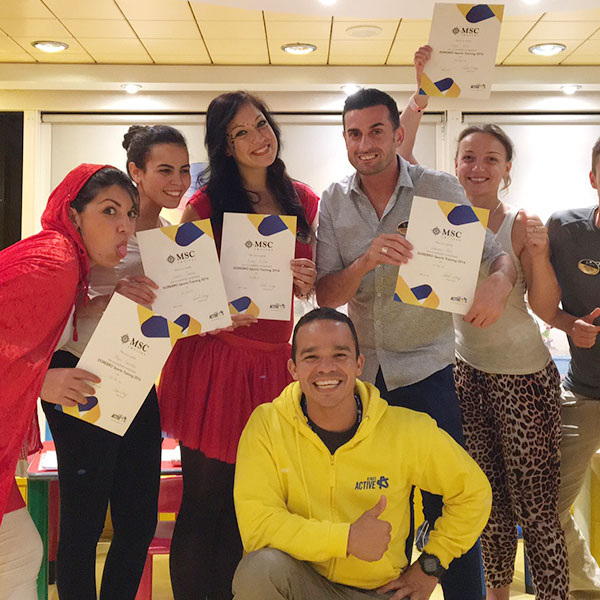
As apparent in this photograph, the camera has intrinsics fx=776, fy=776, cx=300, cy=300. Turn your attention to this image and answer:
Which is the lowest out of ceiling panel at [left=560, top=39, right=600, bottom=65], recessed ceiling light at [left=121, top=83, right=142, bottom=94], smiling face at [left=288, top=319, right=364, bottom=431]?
smiling face at [left=288, top=319, right=364, bottom=431]

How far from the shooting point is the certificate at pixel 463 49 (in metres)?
2.53

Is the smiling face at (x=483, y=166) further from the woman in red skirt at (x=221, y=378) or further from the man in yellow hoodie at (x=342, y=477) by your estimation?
the man in yellow hoodie at (x=342, y=477)

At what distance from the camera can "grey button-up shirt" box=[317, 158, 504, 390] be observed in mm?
2387

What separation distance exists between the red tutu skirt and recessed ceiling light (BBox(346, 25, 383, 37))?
267 cm

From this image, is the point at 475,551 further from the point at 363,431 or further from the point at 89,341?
the point at 89,341

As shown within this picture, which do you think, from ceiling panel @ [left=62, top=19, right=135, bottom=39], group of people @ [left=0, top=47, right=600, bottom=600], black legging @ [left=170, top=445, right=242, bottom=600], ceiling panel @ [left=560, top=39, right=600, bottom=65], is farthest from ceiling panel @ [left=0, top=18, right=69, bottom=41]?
ceiling panel @ [left=560, top=39, right=600, bottom=65]

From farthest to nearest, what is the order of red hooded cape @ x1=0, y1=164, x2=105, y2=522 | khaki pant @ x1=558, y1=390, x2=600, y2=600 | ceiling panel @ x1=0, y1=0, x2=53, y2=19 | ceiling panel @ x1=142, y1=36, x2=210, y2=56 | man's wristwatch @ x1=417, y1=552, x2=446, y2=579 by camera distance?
ceiling panel @ x1=142, y1=36, x2=210, y2=56
ceiling panel @ x1=0, y1=0, x2=53, y2=19
khaki pant @ x1=558, y1=390, x2=600, y2=600
man's wristwatch @ x1=417, y1=552, x2=446, y2=579
red hooded cape @ x1=0, y1=164, x2=105, y2=522

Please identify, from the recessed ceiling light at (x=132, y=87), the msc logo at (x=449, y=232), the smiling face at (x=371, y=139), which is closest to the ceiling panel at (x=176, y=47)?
the recessed ceiling light at (x=132, y=87)

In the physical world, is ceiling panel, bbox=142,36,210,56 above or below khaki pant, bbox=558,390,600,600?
above

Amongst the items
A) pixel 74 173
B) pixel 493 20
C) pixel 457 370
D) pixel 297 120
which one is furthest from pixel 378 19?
pixel 74 173

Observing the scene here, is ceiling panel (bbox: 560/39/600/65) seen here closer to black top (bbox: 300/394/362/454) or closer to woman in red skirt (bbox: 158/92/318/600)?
woman in red skirt (bbox: 158/92/318/600)

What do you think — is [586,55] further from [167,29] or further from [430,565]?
[430,565]

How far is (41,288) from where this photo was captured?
1.95 m

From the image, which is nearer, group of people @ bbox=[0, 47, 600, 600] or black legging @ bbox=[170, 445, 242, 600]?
group of people @ bbox=[0, 47, 600, 600]
